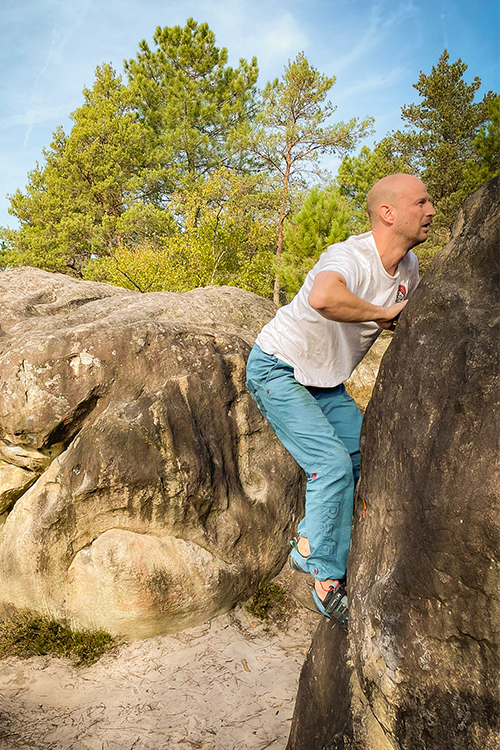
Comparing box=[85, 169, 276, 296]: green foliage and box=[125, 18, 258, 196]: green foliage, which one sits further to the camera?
box=[125, 18, 258, 196]: green foliage

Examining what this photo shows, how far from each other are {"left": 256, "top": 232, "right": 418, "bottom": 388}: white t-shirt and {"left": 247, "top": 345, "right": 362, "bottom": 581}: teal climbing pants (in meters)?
0.11

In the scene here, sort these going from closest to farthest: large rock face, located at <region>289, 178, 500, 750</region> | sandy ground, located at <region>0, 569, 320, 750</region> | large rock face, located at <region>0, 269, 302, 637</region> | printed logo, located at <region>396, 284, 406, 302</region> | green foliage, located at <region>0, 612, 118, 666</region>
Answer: large rock face, located at <region>289, 178, 500, 750</region> → printed logo, located at <region>396, 284, 406, 302</region> → sandy ground, located at <region>0, 569, 320, 750</region> → green foliage, located at <region>0, 612, 118, 666</region> → large rock face, located at <region>0, 269, 302, 637</region>

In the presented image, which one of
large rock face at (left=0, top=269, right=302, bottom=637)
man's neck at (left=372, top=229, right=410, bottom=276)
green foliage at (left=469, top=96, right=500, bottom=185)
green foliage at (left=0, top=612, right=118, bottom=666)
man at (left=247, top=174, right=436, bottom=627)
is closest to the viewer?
man at (left=247, top=174, right=436, bottom=627)

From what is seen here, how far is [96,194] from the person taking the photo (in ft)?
86.3

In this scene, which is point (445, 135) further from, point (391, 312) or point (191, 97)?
point (391, 312)

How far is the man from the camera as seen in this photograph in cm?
296

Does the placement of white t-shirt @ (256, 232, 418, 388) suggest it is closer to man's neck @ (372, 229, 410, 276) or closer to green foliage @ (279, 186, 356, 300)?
man's neck @ (372, 229, 410, 276)

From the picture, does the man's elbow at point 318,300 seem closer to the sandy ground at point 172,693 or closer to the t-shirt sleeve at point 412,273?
the t-shirt sleeve at point 412,273

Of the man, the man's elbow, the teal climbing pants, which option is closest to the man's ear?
the man

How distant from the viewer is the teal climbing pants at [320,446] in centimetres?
305

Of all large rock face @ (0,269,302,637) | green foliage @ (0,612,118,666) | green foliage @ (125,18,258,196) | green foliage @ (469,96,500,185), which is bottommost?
green foliage @ (0,612,118,666)

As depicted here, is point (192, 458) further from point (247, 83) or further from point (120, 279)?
point (247, 83)

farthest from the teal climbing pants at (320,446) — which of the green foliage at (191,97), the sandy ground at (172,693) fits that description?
the green foliage at (191,97)

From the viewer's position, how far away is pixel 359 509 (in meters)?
2.99
